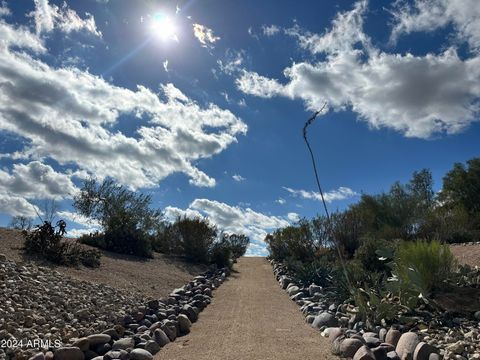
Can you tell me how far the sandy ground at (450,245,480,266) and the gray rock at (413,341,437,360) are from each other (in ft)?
21.4

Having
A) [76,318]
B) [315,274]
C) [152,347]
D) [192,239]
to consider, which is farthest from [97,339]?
[192,239]

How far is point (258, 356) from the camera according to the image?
6.41 m

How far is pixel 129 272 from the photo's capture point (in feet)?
41.5

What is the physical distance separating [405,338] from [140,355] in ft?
12.0

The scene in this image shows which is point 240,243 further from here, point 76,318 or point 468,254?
point 76,318

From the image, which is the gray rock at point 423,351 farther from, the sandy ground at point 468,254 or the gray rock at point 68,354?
the sandy ground at point 468,254

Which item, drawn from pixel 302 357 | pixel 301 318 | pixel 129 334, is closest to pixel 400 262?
pixel 301 318

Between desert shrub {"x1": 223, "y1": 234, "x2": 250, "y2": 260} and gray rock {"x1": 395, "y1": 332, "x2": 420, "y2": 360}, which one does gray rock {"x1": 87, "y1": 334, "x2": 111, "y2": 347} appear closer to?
gray rock {"x1": 395, "y1": 332, "x2": 420, "y2": 360}

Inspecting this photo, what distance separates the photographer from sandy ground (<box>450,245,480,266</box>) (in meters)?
11.9

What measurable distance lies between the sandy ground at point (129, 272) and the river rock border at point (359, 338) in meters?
4.08

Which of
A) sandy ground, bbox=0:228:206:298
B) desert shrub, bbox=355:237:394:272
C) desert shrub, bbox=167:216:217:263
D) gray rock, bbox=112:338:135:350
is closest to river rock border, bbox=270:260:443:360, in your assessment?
gray rock, bbox=112:338:135:350

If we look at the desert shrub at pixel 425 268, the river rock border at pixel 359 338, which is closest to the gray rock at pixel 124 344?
the river rock border at pixel 359 338

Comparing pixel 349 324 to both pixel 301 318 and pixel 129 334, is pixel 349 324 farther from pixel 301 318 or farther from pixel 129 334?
pixel 129 334

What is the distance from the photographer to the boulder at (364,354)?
5.94m
